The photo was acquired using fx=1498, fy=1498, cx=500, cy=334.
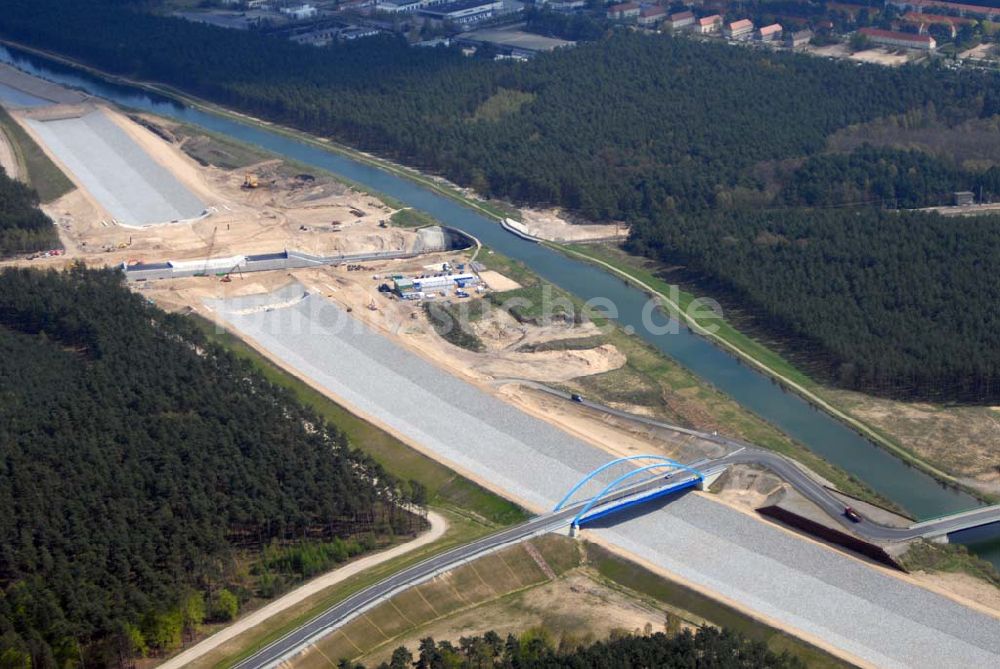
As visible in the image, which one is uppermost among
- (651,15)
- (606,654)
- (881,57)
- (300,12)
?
(300,12)

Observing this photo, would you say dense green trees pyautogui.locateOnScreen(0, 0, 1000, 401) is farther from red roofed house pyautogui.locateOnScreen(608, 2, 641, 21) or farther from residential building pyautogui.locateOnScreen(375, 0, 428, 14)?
residential building pyautogui.locateOnScreen(375, 0, 428, 14)

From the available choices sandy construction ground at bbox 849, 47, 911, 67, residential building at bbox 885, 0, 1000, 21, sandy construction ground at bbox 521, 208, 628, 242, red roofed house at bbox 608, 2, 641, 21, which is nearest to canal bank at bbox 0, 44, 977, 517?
sandy construction ground at bbox 521, 208, 628, 242

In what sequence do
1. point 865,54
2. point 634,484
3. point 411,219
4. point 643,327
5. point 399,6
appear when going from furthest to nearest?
point 399,6 → point 865,54 → point 411,219 → point 643,327 → point 634,484

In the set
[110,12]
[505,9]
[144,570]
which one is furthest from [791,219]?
[110,12]

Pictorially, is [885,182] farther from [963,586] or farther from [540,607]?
[540,607]

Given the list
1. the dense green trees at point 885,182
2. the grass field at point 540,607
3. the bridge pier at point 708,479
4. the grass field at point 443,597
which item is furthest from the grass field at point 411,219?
the grass field at point 443,597

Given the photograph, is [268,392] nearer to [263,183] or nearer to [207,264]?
[207,264]

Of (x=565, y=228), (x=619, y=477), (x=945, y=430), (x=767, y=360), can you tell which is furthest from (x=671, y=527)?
(x=565, y=228)
